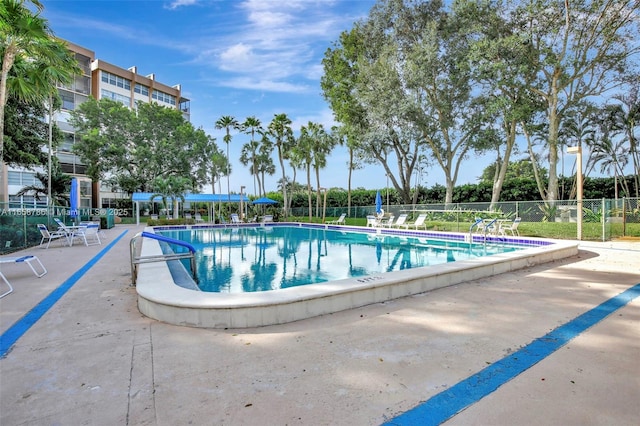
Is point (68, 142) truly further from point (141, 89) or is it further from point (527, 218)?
point (527, 218)

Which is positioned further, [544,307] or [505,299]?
[505,299]

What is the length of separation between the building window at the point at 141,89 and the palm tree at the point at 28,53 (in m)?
34.7

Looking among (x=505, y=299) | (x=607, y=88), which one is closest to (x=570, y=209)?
(x=607, y=88)

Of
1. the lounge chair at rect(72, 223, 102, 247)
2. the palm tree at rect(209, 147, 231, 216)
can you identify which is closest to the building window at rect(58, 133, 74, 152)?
the palm tree at rect(209, 147, 231, 216)

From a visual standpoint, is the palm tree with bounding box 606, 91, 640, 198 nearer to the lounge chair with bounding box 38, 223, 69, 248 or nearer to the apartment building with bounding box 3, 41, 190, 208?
the lounge chair with bounding box 38, 223, 69, 248

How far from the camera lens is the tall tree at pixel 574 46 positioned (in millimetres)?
14625

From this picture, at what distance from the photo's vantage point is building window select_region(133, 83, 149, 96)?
40938 millimetres

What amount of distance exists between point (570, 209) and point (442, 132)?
853cm

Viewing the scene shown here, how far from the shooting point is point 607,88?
1641 centimetres

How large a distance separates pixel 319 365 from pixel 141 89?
158ft

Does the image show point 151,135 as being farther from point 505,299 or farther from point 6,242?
point 505,299

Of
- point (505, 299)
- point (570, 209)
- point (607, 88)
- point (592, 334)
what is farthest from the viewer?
point (607, 88)

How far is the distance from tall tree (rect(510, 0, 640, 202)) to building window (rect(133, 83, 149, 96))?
41.2 meters

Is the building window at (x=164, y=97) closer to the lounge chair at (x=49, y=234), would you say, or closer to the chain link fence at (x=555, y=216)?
the lounge chair at (x=49, y=234)
